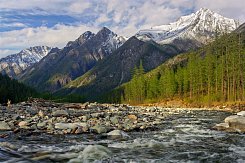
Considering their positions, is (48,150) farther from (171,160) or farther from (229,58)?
(229,58)

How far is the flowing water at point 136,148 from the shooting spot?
1841 centimetres

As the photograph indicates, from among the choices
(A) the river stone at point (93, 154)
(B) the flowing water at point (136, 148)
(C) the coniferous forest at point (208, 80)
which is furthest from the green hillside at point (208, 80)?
(A) the river stone at point (93, 154)

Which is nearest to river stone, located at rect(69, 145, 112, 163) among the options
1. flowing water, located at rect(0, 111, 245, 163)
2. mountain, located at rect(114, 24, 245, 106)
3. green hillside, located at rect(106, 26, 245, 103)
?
flowing water, located at rect(0, 111, 245, 163)

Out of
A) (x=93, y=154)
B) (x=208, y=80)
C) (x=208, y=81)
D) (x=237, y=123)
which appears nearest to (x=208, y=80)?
(x=208, y=80)

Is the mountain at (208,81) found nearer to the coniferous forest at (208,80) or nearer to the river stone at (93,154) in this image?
the coniferous forest at (208,80)

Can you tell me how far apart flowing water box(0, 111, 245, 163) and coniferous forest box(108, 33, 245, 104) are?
2403 inches

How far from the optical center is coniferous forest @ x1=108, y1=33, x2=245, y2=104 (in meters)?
87.8

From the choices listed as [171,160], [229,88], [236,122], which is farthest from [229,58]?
[171,160]

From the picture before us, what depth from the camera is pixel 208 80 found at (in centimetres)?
10181

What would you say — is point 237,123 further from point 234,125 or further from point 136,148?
point 136,148

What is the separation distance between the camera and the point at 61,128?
1196 inches

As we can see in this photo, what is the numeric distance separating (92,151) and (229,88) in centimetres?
7948

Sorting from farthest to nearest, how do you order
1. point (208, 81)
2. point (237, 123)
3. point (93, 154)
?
point (208, 81), point (237, 123), point (93, 154)

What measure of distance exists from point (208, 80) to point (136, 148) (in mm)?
84463
